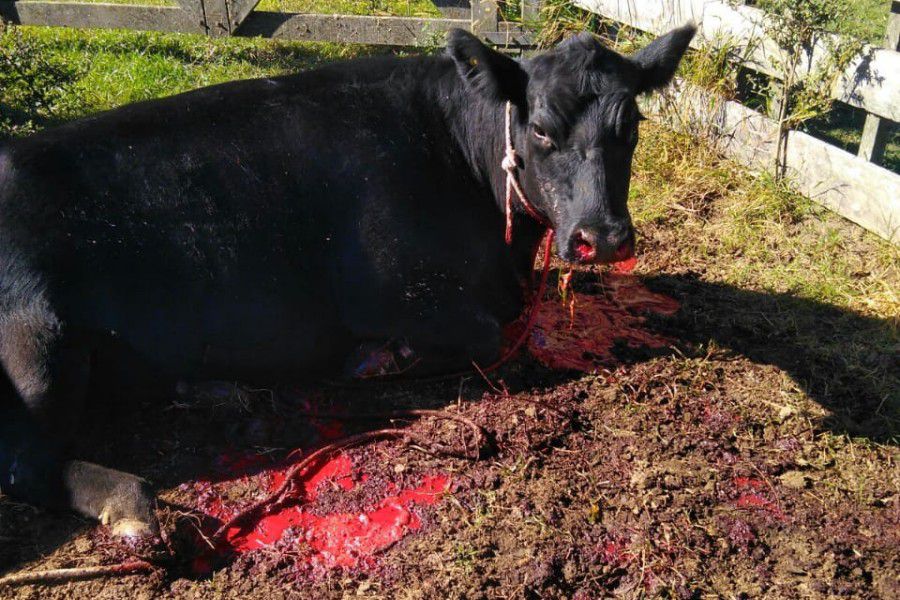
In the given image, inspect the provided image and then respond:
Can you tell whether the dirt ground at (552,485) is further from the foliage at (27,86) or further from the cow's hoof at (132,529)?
the foliage at (27,86)

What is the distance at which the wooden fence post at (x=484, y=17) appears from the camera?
9.60m

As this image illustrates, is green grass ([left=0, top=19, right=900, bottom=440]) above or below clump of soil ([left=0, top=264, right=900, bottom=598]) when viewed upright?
above

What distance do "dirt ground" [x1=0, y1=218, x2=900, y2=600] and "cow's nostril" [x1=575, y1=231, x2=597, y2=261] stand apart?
0.95m

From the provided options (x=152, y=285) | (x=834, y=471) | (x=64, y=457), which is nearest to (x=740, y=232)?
(x=834, y=471)

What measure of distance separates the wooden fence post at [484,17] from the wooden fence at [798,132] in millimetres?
1442

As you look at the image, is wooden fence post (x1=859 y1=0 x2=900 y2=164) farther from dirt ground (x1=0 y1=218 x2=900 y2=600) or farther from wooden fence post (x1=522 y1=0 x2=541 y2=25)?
wooden fence post (x1=522 y1=0 x2=541 y2=25)

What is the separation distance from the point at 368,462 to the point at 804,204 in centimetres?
429

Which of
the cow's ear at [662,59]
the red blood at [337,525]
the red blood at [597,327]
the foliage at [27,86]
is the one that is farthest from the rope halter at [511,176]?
the foliage at [27,86]

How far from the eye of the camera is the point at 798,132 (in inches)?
285

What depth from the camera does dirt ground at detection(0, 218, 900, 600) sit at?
4.10 meters

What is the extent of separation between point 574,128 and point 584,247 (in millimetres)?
640

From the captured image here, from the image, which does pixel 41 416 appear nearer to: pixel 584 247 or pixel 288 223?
pixel 288 223

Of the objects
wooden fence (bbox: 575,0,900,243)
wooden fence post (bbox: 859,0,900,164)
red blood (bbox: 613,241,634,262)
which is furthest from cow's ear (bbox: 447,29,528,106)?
wooden fence post (bbox: 859,0,900,164)

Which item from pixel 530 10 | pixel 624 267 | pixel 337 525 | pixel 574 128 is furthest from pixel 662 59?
pixel 530 10
